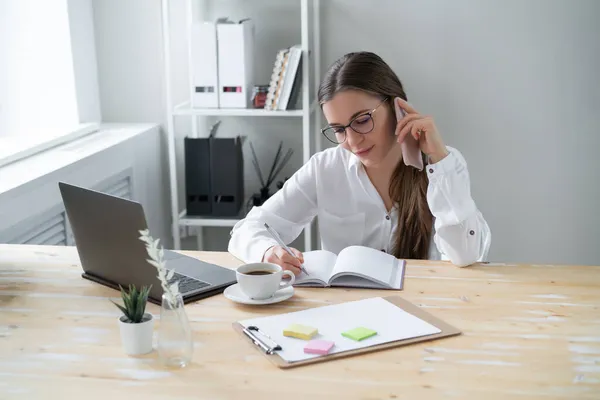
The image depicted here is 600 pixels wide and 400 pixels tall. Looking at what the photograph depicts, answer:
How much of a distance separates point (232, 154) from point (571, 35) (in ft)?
4.99

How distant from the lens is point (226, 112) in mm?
2939

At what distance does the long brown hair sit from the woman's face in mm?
20

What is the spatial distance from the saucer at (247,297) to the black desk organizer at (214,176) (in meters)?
1.53

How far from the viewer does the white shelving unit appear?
290 cm

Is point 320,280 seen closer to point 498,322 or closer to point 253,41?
point 498,322

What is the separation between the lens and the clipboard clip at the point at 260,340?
120 centimetres

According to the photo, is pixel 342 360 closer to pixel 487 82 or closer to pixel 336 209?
pixel 336 209

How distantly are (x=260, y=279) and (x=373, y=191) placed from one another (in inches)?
28.4

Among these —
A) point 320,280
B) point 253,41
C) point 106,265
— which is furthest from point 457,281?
point 253,41

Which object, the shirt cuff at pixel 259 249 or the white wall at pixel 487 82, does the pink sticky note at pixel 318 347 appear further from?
the white wall at pixel 487 82

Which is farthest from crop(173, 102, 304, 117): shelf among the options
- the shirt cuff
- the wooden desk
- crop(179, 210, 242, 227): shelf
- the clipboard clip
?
the clipboard clip

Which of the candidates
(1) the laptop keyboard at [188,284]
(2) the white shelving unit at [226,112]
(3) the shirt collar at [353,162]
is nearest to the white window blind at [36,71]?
(2) the white shelving unit at [226,112]

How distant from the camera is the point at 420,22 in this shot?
3.07 meters

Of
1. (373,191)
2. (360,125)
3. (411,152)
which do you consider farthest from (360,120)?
(373,191)
